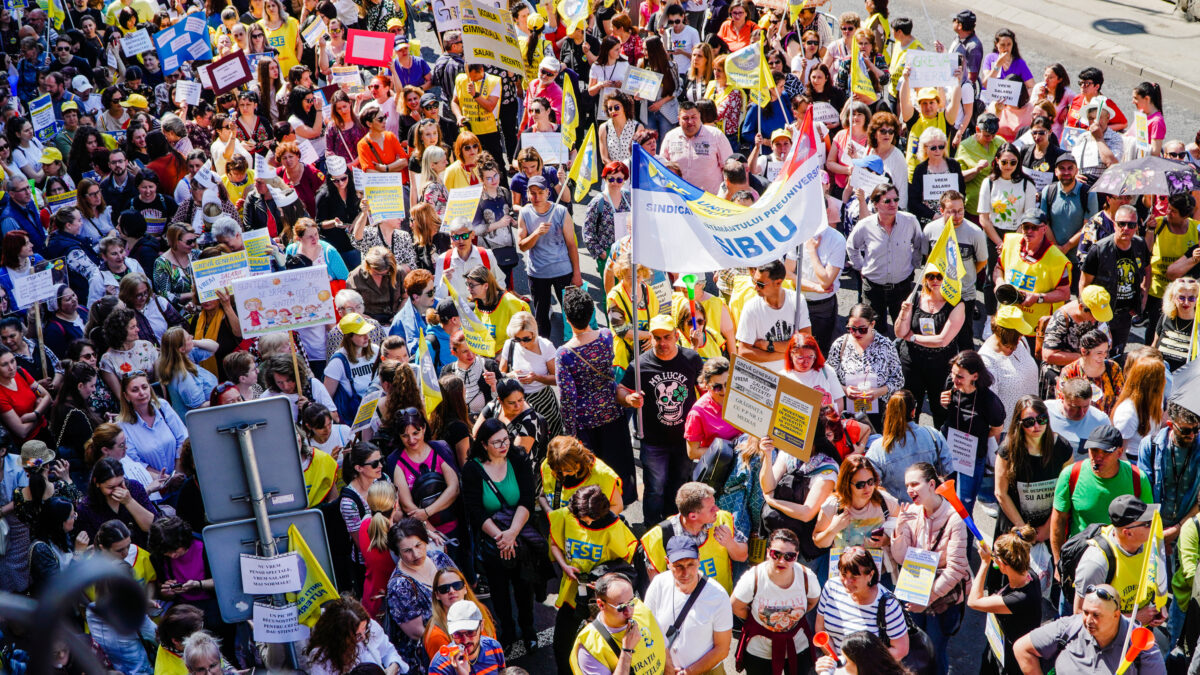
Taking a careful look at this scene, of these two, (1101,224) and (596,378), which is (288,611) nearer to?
(596,378)

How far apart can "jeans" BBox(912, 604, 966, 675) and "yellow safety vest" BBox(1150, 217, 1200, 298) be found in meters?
4.46

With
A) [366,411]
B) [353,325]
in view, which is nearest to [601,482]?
[366,411]

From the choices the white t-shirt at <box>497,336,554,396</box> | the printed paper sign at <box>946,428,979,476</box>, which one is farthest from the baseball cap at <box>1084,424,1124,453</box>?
the white t-shirt at <box>497,336,554,396</box>

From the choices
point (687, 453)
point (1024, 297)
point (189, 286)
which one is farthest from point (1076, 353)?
point (189, 286)

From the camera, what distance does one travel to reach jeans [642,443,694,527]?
862cm

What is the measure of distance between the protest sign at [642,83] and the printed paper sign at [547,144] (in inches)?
62.3

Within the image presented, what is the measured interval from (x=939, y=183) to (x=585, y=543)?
18.3 ft

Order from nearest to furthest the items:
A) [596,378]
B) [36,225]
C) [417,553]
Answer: [417,553] → [596,378] → [36,225]

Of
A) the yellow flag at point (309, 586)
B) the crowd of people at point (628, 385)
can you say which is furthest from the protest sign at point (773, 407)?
the yellow flag at point (309, 586)

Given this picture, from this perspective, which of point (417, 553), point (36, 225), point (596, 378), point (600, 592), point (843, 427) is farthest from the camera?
point (36, 225)

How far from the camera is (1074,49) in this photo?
2086cm

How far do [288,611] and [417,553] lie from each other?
0.75 m

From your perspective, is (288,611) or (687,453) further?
(687,453)

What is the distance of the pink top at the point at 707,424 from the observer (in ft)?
26.2
